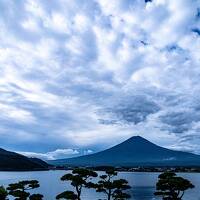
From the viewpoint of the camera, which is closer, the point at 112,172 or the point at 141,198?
the point at 112,172

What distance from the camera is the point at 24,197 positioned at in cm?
3719

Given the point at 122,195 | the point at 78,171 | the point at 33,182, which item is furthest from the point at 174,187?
the point at 33,182

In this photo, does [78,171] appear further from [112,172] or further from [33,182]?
[112,172]

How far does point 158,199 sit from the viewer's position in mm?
101438

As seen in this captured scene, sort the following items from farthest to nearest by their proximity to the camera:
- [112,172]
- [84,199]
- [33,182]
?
[84,199]
[112,172]
[33,182]

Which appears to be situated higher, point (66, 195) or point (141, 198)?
point (141, 198)

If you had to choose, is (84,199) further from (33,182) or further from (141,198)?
(33,182)

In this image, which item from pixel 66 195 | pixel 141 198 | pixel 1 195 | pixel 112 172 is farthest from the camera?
pixel 141 198

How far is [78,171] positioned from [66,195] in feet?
9.57

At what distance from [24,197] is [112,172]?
13145mm

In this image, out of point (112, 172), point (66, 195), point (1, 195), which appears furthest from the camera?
point (112, 172)

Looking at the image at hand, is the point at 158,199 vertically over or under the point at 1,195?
over

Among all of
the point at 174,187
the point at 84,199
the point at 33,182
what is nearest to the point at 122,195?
the point at 174,187

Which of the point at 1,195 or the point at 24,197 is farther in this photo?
the point at 24,197
